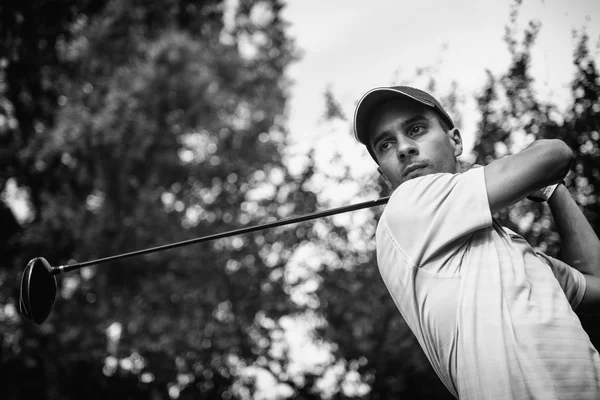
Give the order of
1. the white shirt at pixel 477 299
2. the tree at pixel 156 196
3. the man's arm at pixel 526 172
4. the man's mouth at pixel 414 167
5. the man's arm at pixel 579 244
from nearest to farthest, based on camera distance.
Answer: the white shirt at pixel 477 299 < the man's arm at pixel 526 172 < the man's mouth at pixel 414 167 < the man's arm at pixel 579 244 < the tree at pixel 156 196

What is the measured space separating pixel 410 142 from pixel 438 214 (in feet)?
1.33

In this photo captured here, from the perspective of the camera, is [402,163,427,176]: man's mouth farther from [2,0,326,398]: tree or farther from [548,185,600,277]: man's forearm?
[2,0,326,398]: tree

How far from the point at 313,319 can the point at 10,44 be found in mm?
8284

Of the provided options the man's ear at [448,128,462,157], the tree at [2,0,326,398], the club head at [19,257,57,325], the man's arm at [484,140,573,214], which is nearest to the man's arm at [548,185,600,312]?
the man's ear at [448,128,462,157]

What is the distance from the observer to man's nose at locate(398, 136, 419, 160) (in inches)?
70.9

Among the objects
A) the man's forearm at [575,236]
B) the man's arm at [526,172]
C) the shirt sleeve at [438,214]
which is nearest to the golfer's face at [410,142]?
the shirt sleeve at [438,214]

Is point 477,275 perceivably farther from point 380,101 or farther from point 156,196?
point 156,196

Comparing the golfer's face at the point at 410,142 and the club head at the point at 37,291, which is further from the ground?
the golfer's face at the point at 410,142

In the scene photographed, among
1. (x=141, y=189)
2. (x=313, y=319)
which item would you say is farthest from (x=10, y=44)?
(x=313, y=319)

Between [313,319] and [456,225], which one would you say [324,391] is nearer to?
[313,319]

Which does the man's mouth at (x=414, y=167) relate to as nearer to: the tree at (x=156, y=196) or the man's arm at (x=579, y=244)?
the man's arm at (x=579, y=244)

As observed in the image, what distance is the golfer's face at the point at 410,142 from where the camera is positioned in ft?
5.88

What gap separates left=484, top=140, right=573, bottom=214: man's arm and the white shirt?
4 centimetres

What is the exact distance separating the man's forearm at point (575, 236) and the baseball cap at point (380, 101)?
578 millimetres
